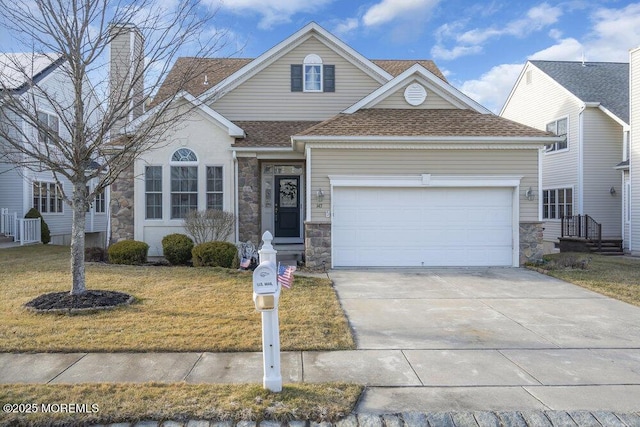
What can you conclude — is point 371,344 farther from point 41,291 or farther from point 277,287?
point 41,291

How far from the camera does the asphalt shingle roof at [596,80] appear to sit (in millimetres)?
17281

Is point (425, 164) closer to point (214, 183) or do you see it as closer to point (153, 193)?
point (214, 183)

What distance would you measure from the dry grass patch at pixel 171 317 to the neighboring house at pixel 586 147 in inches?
501

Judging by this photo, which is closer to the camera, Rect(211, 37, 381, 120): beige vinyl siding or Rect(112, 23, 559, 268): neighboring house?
Rect(112, 23, 559, 268): neighboring house

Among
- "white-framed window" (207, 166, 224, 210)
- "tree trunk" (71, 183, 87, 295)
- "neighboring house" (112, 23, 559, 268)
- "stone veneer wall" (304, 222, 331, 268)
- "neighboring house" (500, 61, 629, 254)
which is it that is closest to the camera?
"tree trunk" (71, 183, 87, 295)

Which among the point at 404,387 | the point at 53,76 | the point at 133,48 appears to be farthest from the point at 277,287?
the point at 53,76

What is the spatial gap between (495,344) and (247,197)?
859 centimetres

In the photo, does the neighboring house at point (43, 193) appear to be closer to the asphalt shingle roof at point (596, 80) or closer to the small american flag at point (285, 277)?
the small american flag at point (285, 277)

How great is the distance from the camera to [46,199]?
18.0 metres

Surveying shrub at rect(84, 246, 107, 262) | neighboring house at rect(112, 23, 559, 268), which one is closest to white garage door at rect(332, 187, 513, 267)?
neighboring house at rect(112, 23, 559, 268)

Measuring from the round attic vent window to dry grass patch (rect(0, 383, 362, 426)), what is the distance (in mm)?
9548

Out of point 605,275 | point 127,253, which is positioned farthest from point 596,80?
point 127,253

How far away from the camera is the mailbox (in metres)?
3.64

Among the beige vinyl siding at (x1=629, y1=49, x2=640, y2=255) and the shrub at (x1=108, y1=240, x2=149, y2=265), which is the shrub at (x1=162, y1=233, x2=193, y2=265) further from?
the beige vinyl siding at (x1=629, y1=49, x2=640, y2=255)
